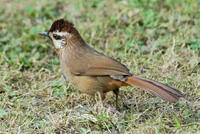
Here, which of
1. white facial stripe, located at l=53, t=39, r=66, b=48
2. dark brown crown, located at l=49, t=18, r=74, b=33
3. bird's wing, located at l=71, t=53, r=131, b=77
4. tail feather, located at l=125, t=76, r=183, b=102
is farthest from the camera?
white facial stripe, located at l=53, t=39, r=66, b=48

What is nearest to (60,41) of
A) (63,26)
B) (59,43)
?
(59,43)

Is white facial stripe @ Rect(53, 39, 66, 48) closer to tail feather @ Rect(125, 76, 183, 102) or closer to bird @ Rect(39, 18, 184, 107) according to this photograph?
bird @ Rect(39, 18, 184, 107)

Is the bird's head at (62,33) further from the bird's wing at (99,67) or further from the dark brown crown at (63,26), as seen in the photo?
the bird's wing at (99,67)

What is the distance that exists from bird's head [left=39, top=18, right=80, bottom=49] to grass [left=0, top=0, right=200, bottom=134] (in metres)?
0.78

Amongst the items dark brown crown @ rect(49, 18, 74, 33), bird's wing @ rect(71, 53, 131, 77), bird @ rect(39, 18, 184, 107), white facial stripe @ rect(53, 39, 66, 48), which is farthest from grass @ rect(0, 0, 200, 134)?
dark brown crown @ rect(49, 18, 74, 33)

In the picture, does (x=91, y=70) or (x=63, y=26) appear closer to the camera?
(x=91, y=70)

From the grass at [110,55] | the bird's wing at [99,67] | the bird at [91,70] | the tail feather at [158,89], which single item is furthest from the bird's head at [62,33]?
the tail feather at [158,89]

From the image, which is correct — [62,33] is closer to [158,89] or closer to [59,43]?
[59,43]

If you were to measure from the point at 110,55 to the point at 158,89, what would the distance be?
88.3 inches

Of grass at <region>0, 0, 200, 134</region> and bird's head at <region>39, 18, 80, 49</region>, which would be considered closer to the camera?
grass at <region>0, 0, 200, 134</region>

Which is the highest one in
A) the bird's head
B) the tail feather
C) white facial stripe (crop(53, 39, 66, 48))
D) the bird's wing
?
the bird's head

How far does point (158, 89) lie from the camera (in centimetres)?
498

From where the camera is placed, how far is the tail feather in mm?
4873

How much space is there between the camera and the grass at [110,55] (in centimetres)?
500
